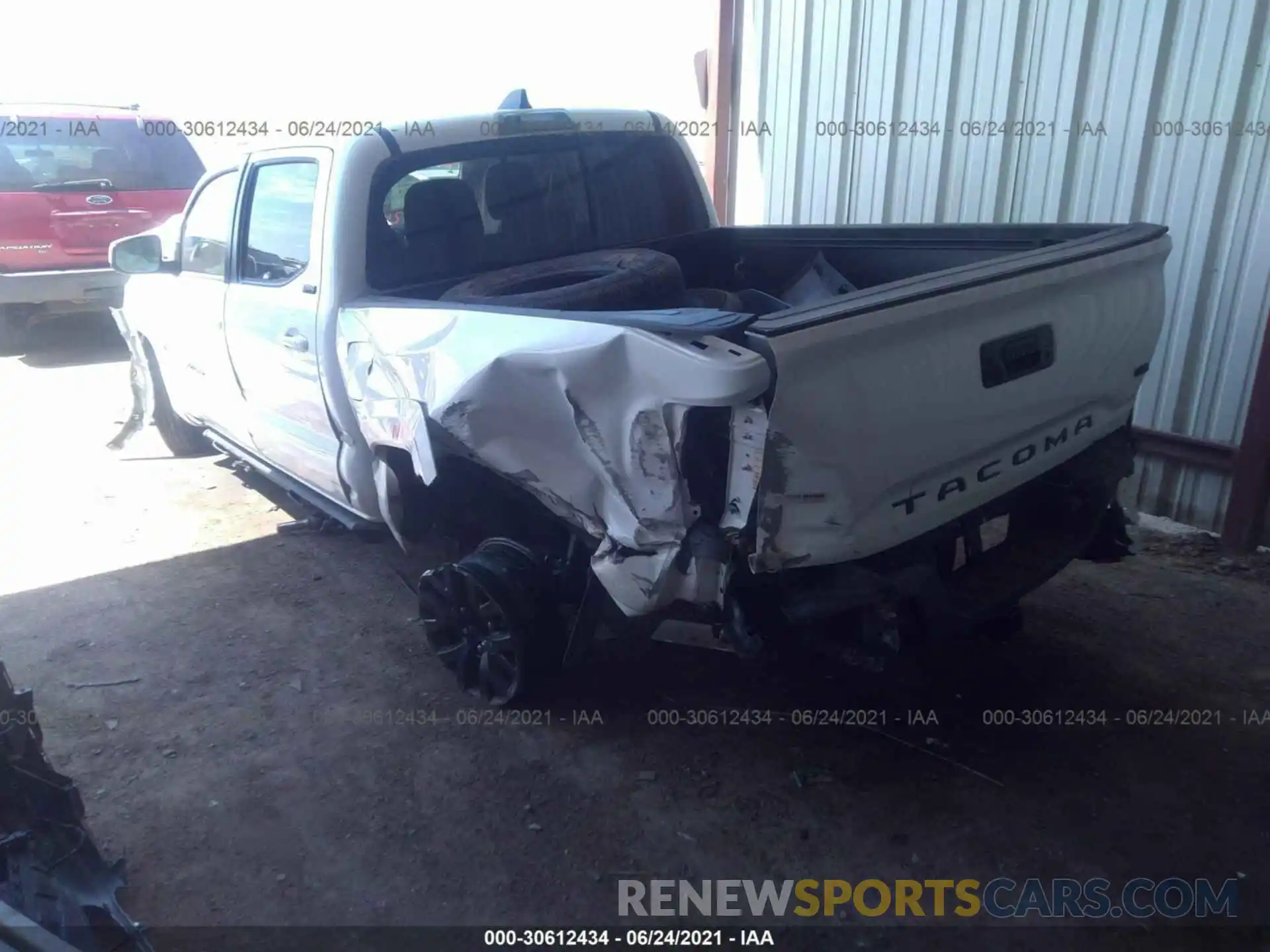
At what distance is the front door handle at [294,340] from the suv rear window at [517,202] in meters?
0.42

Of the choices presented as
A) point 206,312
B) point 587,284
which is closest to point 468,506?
point 587,284

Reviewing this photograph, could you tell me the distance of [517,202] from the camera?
358 cm

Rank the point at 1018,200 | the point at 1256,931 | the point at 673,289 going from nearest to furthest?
the point at 1256,931 → the point at 673,289 → the point at 1018,200

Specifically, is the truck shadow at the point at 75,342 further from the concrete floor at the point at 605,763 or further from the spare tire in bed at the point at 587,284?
the spare tire in bed at the point at 587,284

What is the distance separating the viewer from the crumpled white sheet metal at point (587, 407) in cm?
210

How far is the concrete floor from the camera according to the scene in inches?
97.1

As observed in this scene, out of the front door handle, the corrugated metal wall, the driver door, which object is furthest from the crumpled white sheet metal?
the corrugated metal wall

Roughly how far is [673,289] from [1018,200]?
2.75 metres

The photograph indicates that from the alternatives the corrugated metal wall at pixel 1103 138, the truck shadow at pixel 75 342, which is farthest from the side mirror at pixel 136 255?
the truck shadow at pixel 75 342

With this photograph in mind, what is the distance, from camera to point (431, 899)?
2.42m

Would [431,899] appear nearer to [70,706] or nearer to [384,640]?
[384,640]

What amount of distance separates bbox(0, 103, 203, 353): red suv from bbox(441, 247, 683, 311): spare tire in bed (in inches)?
252

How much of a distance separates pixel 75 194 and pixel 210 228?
4590 millimetres

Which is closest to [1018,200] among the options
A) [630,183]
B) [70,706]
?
[630,183]
